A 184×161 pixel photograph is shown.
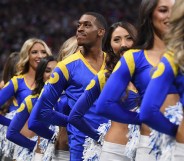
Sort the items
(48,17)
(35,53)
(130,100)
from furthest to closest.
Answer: (48,17)
(35,53)
(130,100)

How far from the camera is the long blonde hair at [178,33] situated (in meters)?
3.81

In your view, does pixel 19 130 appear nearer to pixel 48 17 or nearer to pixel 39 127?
pixel 39 127

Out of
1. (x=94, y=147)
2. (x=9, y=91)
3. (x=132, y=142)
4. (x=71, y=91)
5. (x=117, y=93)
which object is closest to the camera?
(x=117, y=93)

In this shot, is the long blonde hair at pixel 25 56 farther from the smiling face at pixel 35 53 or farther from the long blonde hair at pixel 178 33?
the long blonde hair at pixel 178 33

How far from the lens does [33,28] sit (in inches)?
787

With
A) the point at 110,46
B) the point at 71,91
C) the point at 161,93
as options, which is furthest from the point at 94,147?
the point at 161,93

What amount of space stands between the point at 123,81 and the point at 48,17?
53.5 ft

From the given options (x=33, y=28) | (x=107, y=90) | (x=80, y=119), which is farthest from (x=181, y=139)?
(x=33, y=28)

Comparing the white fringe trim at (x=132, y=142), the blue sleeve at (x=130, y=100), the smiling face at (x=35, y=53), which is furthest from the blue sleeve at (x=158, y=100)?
the smiling face at (x=35, y=53)

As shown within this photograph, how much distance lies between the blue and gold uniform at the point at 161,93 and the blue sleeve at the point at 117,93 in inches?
15.1

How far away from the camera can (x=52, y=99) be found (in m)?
6.02

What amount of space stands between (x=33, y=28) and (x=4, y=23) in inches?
35.0

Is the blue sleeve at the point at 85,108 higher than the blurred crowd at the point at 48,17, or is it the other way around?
the blurred crowd at the point at 48,17

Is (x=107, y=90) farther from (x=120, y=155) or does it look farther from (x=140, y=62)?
(x=120, y=155)
